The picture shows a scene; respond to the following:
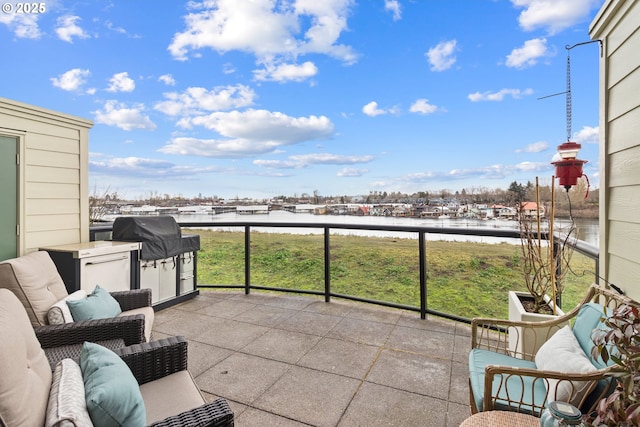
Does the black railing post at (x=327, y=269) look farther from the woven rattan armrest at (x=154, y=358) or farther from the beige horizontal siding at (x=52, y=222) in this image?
A: the beige horizontal siding at (x=52, y=222)

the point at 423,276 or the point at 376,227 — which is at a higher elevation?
the point at 376,227

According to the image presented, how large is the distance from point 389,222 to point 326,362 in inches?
77.9

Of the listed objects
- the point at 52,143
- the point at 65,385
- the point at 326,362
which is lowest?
the point at 326,362

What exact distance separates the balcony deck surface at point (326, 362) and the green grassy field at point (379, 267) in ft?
2.49

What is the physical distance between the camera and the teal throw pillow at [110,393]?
39.8 inches

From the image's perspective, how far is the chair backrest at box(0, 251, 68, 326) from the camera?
6.74 feet

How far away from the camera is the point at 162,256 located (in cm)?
396

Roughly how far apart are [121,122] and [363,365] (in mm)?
7124

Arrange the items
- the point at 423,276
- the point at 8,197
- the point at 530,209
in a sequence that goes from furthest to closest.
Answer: the point at 423,276 → the point at 8,197 → the point at 530,209

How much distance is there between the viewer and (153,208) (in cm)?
485

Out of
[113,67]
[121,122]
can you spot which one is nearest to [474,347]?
[113,67]

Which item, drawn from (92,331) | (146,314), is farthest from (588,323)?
(146,314)

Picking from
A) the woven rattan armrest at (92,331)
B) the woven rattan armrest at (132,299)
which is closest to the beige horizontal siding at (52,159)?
the woven rattan armrest at (132,299)

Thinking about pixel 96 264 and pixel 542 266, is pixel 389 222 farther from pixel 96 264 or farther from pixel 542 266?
pixel 96 264
